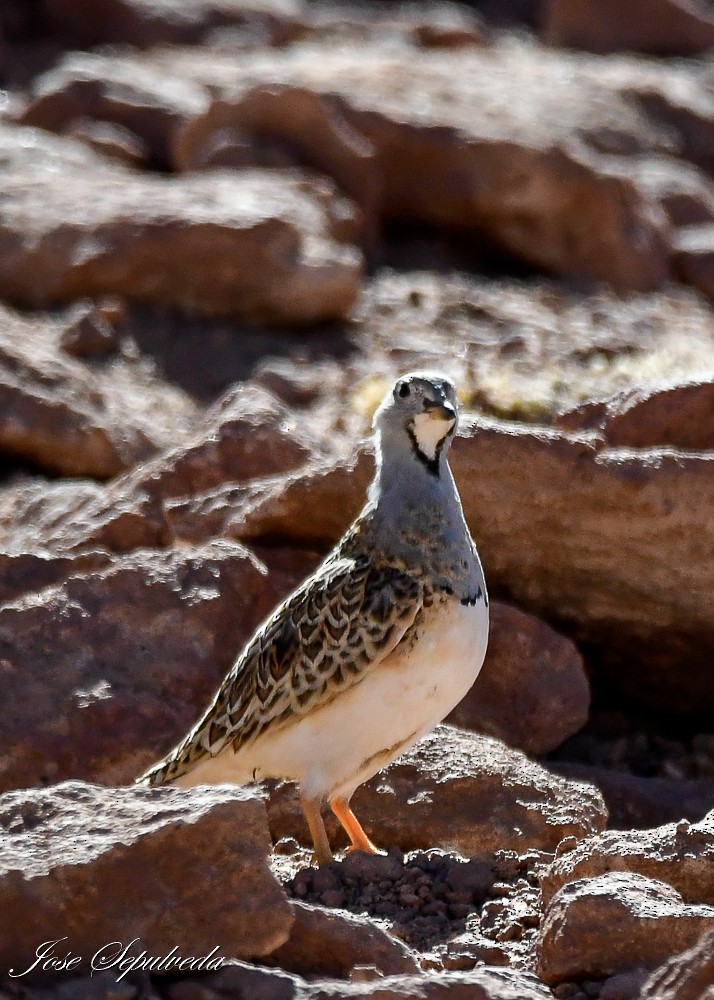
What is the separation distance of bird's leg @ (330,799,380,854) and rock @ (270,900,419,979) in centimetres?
161

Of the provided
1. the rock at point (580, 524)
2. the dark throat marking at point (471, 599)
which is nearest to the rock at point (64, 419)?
the rock at point (580, 524)

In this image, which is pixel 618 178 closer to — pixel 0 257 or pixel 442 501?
pixel 0 257

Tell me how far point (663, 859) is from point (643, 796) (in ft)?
7.01

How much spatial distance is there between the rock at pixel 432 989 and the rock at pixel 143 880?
0.34m

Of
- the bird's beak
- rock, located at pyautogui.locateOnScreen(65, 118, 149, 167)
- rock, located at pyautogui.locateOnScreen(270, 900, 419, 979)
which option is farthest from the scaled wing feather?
rock, located at pyautogui.locateOnScreen(65, 118, 149, 167)

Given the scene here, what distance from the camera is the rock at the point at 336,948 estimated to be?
4.38 m

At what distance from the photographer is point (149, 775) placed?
A: 248 inches

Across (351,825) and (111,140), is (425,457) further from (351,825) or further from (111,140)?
(111,140)

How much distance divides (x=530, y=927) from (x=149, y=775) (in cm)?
162

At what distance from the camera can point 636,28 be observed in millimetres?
23266

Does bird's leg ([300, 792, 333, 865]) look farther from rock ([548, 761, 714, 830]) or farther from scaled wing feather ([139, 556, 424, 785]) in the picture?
rock ([548, 761, 714, 830])

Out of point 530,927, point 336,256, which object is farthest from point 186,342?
point 530,927

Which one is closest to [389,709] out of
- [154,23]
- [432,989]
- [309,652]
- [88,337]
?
[309,652]

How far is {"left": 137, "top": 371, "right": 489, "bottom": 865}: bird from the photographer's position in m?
5.78
